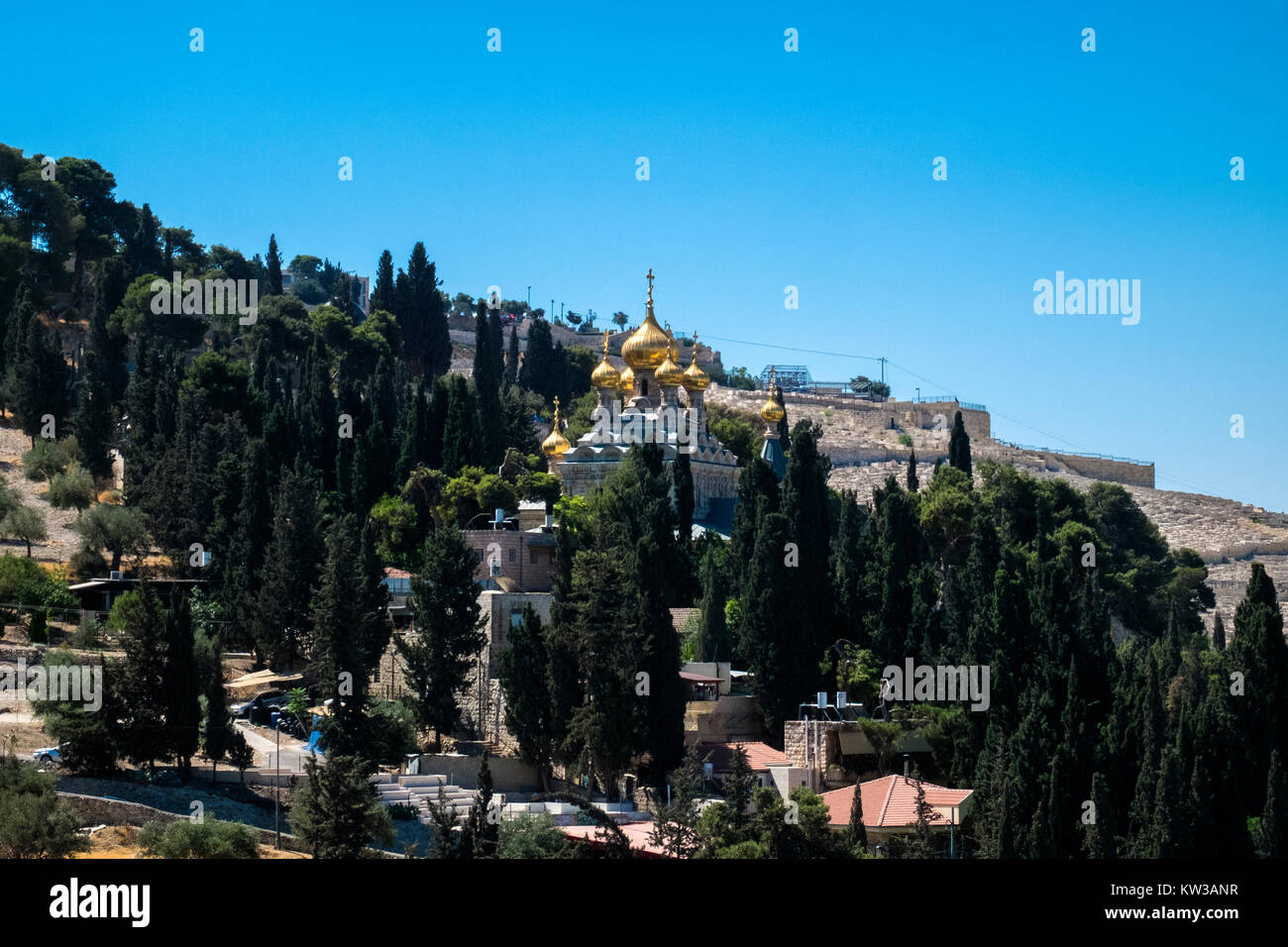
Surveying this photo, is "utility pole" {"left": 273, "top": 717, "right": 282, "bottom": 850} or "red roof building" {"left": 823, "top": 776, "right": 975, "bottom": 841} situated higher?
"utility pole" {"left": 273, "top": 717, "right": 282, "bottom": 850}

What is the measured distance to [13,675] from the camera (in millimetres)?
37781

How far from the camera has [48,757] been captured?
32062 mm

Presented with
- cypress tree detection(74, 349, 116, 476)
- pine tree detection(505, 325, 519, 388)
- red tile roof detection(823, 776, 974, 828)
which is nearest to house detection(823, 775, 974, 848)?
red tile roof detection(823, 776, 974, 828)

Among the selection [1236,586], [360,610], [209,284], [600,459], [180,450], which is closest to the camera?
[360,610]

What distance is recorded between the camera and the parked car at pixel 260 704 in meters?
38.6

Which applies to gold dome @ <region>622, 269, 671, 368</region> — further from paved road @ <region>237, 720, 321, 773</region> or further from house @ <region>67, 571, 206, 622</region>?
paved road @ <region>237, 720, 321, 773</region>

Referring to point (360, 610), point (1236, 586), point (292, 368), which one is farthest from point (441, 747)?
point (1236, 586)

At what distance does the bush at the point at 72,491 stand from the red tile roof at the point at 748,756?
21502 mm

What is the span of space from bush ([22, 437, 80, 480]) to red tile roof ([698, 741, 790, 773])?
24937 mm

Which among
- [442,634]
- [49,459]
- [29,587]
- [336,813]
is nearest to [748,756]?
[442,634]

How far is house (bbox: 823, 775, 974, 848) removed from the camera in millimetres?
32656

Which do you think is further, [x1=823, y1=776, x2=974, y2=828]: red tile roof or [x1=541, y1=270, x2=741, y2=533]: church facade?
[x1=541, y1=270, x2=741, y2=533]: church facade

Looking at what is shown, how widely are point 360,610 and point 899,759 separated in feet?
35.5
